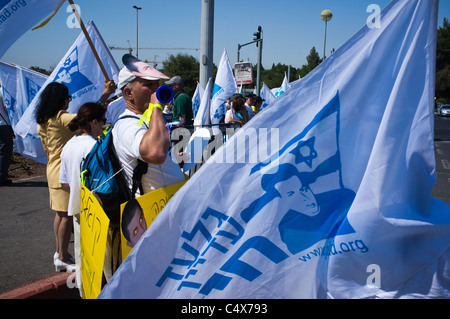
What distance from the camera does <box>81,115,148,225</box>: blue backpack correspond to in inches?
86.4

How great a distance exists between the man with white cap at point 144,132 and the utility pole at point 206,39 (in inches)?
210

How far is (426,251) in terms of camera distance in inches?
64.2

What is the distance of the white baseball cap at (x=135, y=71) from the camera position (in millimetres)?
2273

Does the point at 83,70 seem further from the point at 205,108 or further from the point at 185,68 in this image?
the point at 185,68

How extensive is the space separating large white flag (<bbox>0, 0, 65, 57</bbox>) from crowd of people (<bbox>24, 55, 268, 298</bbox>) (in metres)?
0.75

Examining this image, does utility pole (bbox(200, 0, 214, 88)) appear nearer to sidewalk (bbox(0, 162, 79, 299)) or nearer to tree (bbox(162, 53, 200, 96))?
sidewalk (bbox(0, 162, 79, 299))

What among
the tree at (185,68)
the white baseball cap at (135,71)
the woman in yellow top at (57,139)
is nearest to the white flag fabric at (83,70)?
the woman in yellow top at (57,139)

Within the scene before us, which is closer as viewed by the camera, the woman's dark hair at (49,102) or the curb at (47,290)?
the curb at (47,290)

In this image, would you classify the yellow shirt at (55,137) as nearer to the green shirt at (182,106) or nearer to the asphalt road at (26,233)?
the asphalt road at (26,233)

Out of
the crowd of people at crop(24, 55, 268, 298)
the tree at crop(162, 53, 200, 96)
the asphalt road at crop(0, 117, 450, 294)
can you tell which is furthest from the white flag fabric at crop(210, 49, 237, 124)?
the tree at crop(162, 53, 200, 96)

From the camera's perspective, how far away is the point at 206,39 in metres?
7.48
